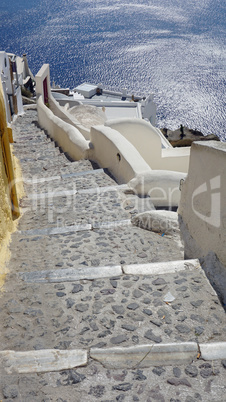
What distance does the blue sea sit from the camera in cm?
5347

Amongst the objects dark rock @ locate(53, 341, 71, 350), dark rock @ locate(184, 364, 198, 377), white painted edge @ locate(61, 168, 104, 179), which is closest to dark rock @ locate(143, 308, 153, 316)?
dark rock @ locate(184, 364, 198, 377)

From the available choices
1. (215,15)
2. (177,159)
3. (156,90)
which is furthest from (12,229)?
(215,15)

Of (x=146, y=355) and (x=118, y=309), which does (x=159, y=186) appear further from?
(x=146, y=355)

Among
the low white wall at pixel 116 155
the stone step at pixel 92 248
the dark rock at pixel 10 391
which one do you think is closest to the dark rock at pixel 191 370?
the dark rock at pixel 10 391

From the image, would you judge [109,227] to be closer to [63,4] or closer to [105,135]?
[105,135]

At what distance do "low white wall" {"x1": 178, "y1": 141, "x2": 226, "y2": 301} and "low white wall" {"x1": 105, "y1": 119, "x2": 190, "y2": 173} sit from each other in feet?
20.6

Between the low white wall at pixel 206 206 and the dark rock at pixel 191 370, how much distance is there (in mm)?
1099

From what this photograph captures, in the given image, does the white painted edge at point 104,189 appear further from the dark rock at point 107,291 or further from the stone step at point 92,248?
the dark rock at point 107,291

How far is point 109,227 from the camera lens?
19.1ft

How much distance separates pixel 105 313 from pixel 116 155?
17.4ft

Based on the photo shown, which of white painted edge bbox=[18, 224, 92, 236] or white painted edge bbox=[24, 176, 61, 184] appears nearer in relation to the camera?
white painted edge bbox=[18, 224, 92, 236]

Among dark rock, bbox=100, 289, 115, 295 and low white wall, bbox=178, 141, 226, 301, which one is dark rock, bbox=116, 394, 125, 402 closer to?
dark rock, bbox=100, 289, 115, 295

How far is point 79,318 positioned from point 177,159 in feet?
32.4

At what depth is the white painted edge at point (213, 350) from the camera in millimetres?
3186
